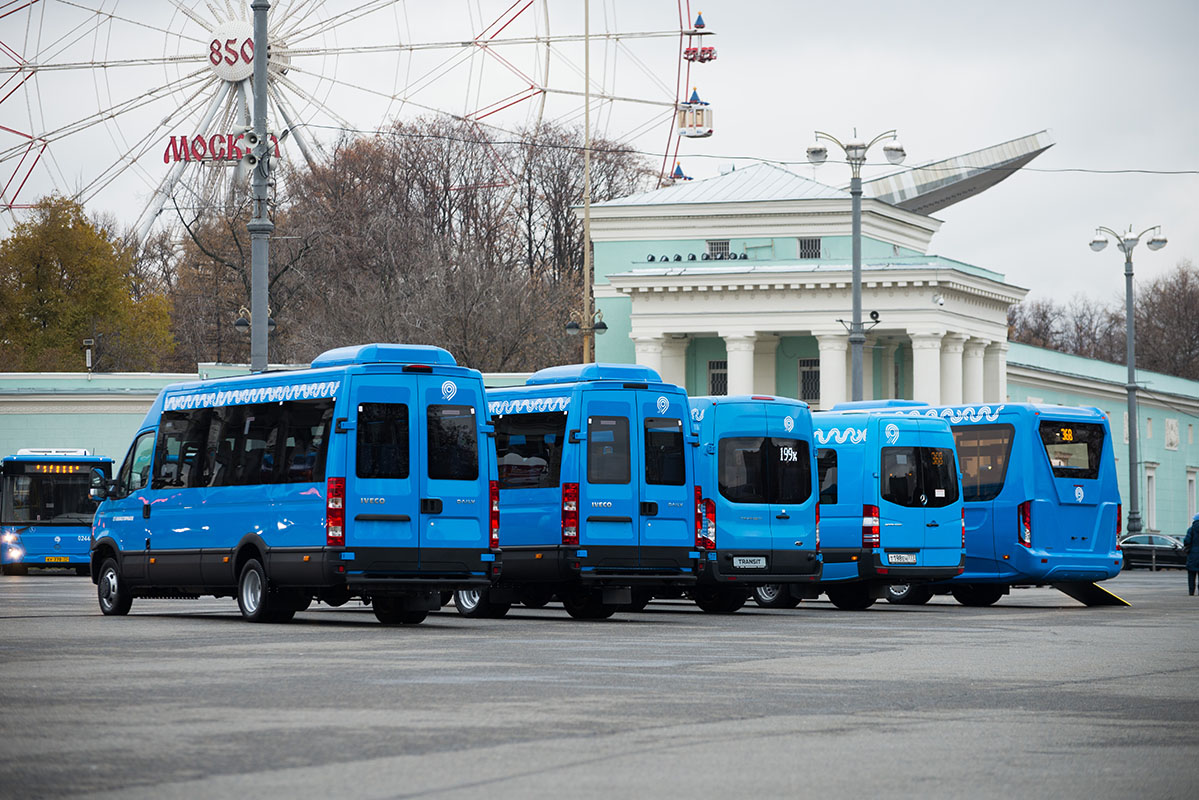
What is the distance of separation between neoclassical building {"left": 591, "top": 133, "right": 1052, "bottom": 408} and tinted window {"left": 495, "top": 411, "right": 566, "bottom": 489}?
172ft

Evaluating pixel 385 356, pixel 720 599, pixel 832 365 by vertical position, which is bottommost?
pixel 720 599

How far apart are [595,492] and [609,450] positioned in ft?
1.90

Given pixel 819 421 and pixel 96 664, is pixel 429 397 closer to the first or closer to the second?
pixel 96 664

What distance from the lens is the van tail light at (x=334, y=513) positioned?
20.0 meters

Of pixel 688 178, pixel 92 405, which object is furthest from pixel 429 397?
pixel 688 178

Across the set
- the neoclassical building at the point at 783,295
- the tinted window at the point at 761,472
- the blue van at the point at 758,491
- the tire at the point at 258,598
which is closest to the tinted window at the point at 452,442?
the tire at the point at 258,598

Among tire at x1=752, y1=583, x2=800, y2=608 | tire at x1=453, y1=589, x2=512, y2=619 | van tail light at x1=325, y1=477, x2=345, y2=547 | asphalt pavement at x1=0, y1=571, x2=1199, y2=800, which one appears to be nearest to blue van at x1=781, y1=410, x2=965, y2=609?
tire at x1=752, y1=583, x2=800, y2=608

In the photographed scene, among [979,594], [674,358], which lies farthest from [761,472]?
[674,358]

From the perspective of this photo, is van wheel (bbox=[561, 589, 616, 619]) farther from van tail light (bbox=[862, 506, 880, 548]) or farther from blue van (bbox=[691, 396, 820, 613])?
van tail light (bbox=[862, 506, 880, 548])

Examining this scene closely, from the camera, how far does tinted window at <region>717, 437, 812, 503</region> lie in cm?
2597

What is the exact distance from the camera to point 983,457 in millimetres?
30781

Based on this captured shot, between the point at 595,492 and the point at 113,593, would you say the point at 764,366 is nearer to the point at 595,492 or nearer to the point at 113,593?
the point at 595,492

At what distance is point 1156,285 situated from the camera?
107312 mm

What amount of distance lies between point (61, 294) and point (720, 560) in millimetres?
53807
